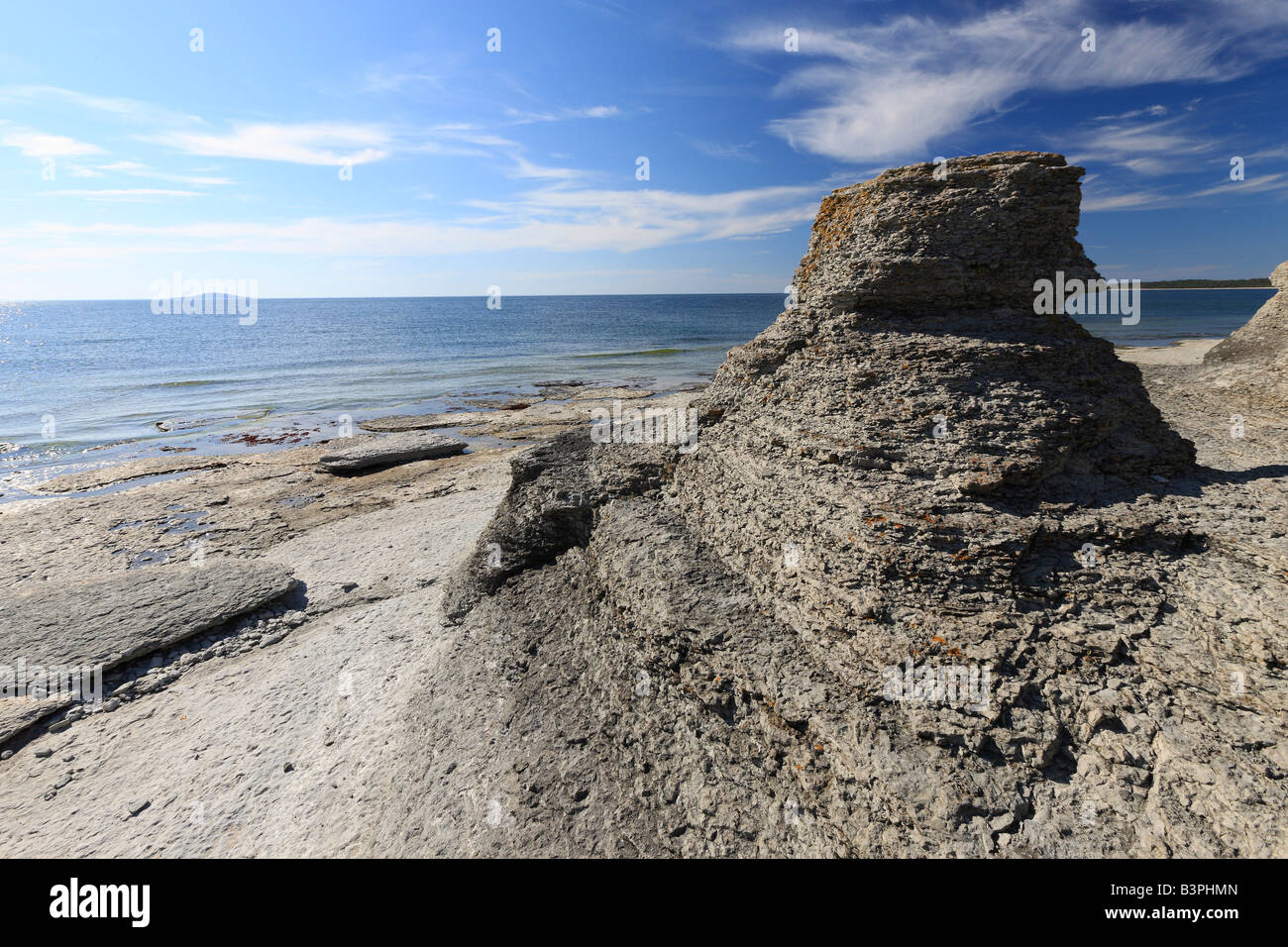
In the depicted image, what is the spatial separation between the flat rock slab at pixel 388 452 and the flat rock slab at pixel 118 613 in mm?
8790

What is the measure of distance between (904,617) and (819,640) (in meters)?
0.73

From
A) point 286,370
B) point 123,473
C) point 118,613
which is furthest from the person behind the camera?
point 286,370

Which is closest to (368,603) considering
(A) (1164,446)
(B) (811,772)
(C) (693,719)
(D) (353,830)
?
(D) (353,830)

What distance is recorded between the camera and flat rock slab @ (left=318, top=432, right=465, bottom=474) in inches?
774

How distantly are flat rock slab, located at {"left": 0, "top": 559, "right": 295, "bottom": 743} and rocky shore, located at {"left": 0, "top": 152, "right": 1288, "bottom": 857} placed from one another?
0.06 m

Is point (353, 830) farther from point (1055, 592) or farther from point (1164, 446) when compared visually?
point (1164, 446)

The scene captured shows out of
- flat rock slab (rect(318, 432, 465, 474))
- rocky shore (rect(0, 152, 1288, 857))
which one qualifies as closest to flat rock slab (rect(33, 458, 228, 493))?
flat rock slab (rect(318, 432, 465, 474))

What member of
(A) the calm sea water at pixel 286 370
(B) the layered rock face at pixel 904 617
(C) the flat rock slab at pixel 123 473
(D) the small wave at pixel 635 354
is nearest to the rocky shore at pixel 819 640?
(B) the layered rock face at pixel 904 617

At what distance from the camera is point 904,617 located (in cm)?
445

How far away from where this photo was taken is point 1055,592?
4.33 m

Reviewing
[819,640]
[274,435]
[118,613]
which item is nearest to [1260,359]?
[819,640]

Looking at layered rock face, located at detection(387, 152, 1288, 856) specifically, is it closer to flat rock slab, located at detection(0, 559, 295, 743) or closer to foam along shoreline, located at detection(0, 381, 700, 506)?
flat rock slab, located at detection(0, 559, 295, 743)

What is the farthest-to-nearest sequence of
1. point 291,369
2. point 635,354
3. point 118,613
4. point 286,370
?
point 635,354 < point 291,369 < point 286,370 < point 118,613

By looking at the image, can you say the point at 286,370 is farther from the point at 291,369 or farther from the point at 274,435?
the point at 274,435
